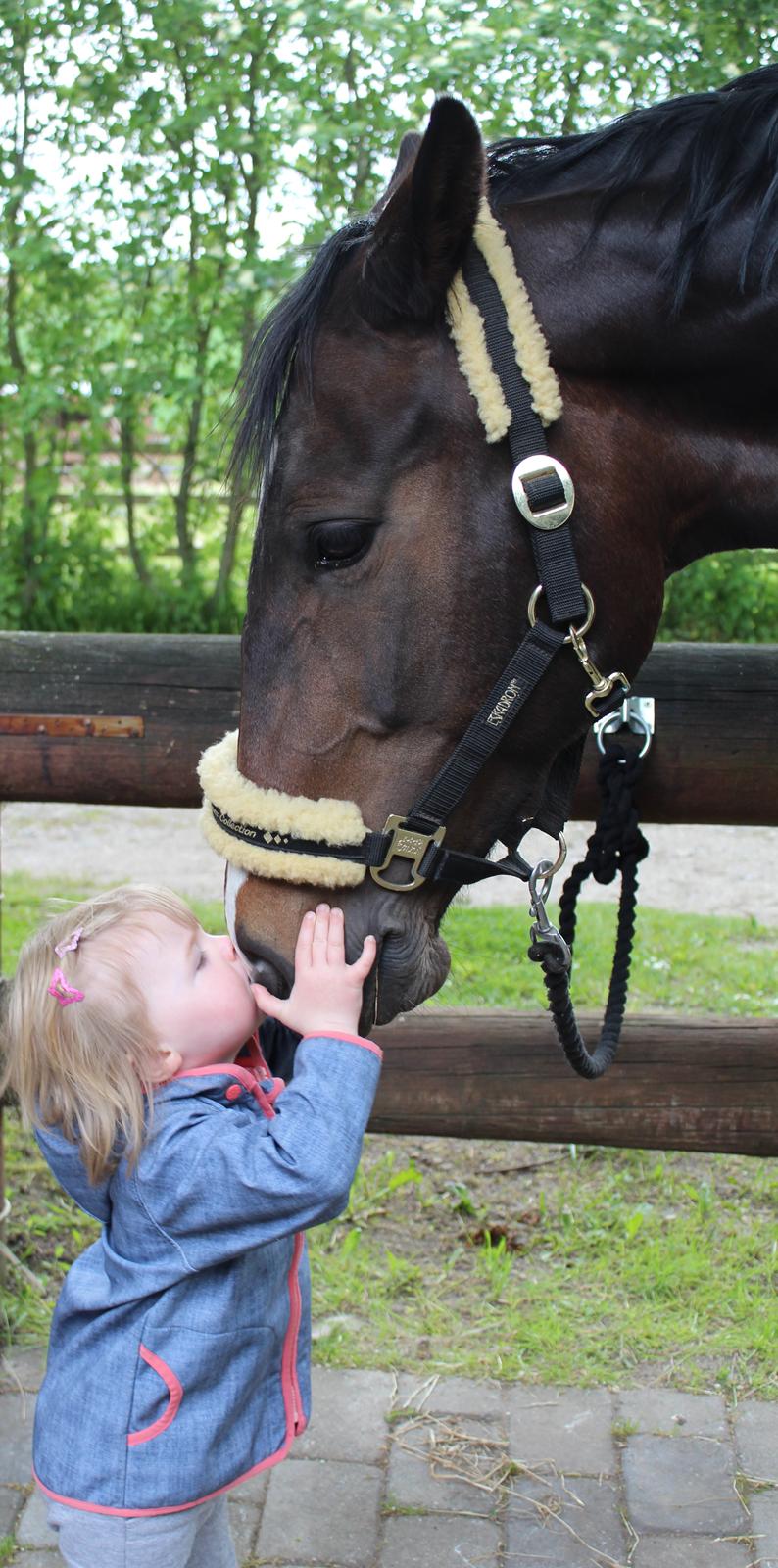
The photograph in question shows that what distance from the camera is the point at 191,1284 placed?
167 centimetres

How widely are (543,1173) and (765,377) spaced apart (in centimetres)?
241

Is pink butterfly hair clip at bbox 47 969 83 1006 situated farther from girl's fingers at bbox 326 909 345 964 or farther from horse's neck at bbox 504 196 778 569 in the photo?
horse's neck at bbox 504 196 778 569

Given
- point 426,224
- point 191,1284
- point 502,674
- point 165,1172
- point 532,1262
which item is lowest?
point 532,1262

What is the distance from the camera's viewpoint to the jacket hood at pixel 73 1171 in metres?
1.70

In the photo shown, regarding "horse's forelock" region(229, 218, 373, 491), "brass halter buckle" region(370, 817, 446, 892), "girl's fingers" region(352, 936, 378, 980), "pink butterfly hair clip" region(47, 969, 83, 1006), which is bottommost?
"pink butterfly hair clip" region(47, 969, 83, 1006)

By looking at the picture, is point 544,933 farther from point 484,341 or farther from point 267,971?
point 484,341

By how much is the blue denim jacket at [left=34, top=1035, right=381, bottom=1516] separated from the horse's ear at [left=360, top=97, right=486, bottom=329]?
84 cm

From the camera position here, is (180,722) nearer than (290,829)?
No

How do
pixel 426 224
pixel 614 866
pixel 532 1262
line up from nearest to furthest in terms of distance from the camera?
pixel 426 224
pixel 614 866
pixel 532 1262

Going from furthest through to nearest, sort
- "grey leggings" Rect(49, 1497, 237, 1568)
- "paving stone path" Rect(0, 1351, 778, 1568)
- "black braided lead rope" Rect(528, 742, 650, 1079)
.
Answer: "paving stone path" Rect(0, 1351, 778, 1568) < "black braided lead rope" Rect(528, 742, 650, 1079) < "grey leggings" Rect(49, 1497, 237, 1568)

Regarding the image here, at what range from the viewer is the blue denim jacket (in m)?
1.56

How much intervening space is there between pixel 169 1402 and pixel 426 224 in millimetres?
1378

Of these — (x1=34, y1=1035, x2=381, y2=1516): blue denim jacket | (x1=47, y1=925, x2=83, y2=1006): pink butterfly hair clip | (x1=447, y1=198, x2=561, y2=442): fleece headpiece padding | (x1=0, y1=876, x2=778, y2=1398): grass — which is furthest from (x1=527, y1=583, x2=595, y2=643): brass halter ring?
(x1=0, y1=876, x2=778, y2=1398): grass

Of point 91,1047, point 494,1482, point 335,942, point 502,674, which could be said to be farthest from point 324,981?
point 494,1482
